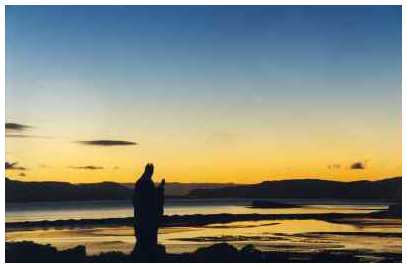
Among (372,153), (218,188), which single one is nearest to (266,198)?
(218,188)

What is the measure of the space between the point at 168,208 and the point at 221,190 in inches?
9.7

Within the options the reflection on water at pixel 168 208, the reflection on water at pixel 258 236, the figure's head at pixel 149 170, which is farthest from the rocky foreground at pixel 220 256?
the figure's head at pixel 149 170

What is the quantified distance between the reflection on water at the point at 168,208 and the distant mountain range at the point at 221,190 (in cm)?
3

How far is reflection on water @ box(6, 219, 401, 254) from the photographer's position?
13.0 ft

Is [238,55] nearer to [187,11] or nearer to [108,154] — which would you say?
[187,11]

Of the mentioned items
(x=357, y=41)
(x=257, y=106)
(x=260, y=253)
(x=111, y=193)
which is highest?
(x=357, y=41)

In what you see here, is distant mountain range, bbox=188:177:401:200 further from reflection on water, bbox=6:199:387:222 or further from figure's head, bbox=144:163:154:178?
figure's head, bbox=144:163:154:178

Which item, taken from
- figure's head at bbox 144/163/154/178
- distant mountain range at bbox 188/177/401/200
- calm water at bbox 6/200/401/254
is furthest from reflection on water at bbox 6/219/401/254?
figure's head at bbox 144/163/154/178

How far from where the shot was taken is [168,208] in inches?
157

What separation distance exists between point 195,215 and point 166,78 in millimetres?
617

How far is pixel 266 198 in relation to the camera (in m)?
3.99

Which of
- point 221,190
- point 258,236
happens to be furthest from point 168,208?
point 258,236

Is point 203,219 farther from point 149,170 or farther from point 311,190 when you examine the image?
point 311,190

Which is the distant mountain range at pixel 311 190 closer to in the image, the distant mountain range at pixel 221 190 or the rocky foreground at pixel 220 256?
the distant mountain range at pixel 221 190
